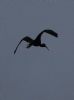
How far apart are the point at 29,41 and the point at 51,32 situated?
2.15 ft

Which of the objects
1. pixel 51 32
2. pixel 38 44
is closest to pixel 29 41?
pixel 38 44

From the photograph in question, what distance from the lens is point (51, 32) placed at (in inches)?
185

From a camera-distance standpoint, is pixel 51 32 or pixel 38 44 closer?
pixel 51 32

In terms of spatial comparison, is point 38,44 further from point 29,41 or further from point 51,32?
point 51,32

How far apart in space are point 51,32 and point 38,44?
26.6 inches

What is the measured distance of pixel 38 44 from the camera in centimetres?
536

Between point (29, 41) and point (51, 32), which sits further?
point (29, 41)

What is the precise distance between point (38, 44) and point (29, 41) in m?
0.13

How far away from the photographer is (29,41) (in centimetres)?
531
